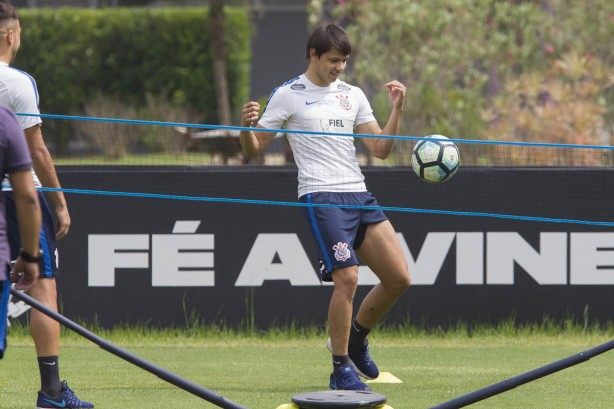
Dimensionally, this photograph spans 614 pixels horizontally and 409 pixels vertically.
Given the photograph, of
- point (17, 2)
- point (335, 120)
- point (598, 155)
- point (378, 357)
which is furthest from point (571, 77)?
point (17, 2)

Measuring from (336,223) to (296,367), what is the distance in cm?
176

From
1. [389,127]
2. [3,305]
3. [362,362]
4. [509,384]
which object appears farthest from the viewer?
[362,362]

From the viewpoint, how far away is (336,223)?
732 cm

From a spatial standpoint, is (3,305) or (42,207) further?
(42,207)

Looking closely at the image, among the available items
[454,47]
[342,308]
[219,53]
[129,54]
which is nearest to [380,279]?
[342,308]

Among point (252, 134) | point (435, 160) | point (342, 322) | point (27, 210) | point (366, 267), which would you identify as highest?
point (252, 134)

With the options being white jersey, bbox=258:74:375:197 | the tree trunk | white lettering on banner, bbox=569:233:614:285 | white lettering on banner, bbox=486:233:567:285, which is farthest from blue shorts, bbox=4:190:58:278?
the tree trunk

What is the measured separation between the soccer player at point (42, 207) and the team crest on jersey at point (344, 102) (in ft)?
5.91

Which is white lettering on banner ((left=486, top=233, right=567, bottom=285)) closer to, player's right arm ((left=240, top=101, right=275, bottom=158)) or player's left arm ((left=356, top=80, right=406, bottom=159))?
player's left arm ((left=356, top=80, right=406, bottom=159))

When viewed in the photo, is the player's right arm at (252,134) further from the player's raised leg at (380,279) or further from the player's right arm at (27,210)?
the player's right arm at (27,210)

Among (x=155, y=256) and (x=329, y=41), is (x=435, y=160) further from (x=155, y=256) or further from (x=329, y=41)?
(x=155, y=256)

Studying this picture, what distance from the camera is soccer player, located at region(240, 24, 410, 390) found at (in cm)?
732

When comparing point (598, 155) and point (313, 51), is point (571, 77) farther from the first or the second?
point (313, 51)

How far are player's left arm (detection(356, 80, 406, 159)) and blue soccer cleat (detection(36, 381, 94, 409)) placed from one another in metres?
2.36
